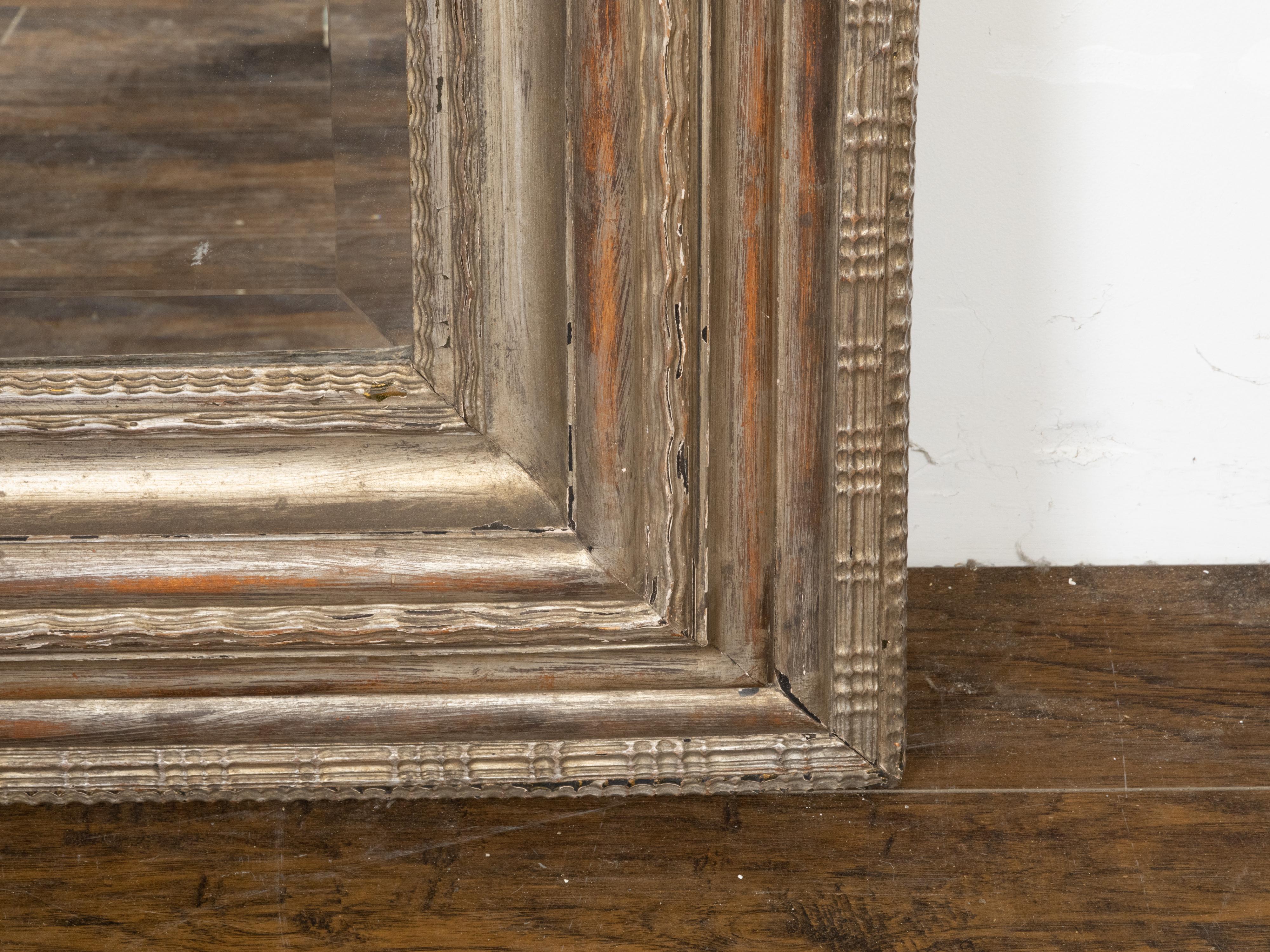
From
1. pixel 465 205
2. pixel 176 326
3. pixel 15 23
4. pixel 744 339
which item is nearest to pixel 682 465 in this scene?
pixel 744 339

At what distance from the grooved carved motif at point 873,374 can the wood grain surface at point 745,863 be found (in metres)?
0.07

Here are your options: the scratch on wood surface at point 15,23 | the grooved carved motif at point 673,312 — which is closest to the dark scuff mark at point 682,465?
the grooved carved motif at point 673,312

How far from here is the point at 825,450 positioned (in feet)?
1.54

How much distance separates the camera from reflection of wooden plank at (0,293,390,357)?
1.65ft

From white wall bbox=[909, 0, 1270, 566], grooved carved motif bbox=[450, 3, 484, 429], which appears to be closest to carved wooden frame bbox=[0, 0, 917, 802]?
grooved carved motif bbox=[450, 3, 484, 429]

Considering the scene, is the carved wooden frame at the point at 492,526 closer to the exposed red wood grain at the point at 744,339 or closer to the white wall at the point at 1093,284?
the exposed red wood grain at the point at 744,339

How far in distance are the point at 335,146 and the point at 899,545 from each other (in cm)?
40

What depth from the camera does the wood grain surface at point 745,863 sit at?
0.49 metres

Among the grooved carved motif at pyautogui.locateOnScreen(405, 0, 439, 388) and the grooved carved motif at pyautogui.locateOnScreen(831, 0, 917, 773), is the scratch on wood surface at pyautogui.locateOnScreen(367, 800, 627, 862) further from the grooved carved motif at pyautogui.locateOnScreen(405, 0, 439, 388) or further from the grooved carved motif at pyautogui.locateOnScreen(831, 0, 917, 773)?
the grooved carved motif at pyautogui.locateOnScreen(405, 0, 439, 388)

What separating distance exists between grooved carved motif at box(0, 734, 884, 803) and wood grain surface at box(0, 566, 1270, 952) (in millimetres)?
31

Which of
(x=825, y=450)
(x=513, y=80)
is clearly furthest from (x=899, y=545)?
(x=513, y=80)

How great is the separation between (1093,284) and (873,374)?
0.22 metres

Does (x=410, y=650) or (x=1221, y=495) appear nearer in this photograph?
(x=410, y=650)

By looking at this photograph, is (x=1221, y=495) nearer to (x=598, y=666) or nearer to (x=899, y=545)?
(x=899, y=545)
